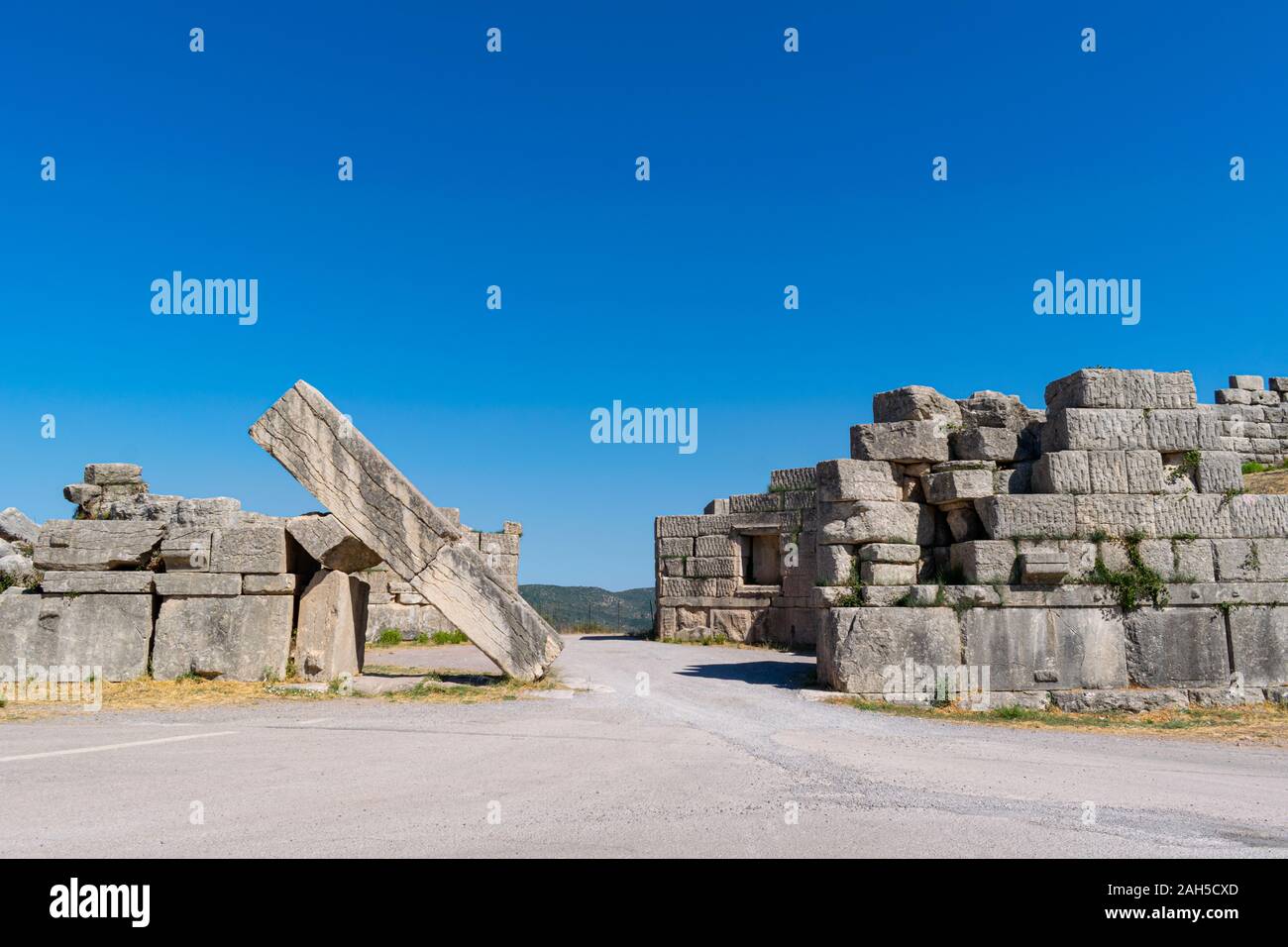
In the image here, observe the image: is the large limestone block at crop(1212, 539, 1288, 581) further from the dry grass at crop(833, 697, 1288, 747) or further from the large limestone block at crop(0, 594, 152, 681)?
the large limestone block at crop(0, 594, 152, 681)

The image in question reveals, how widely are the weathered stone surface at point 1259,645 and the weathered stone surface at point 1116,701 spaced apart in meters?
0.88

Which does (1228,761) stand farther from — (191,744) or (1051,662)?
(191,744)

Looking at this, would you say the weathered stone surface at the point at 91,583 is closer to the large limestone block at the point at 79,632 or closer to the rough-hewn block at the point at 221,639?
the large limestone block at the point at 79,632

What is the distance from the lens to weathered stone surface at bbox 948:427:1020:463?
10.4 metres

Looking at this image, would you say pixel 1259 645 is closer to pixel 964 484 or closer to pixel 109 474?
pixel 964 484

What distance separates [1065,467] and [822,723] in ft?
14.4

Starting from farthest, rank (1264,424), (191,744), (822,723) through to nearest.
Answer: (1264,424)
(822,723)
(191,744)

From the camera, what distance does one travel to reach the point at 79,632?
9.88m

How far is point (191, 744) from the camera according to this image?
6.41 metres

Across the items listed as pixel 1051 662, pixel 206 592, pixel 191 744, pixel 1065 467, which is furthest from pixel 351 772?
pixel 1065 467

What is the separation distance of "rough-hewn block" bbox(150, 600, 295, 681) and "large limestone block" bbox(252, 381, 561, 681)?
161 centimetres

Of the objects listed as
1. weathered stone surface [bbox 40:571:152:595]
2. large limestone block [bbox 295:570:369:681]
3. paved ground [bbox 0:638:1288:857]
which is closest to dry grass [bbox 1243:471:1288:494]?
paved ground [bbox 0:638:1288:857]

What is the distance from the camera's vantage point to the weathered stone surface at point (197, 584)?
996 centimetres
